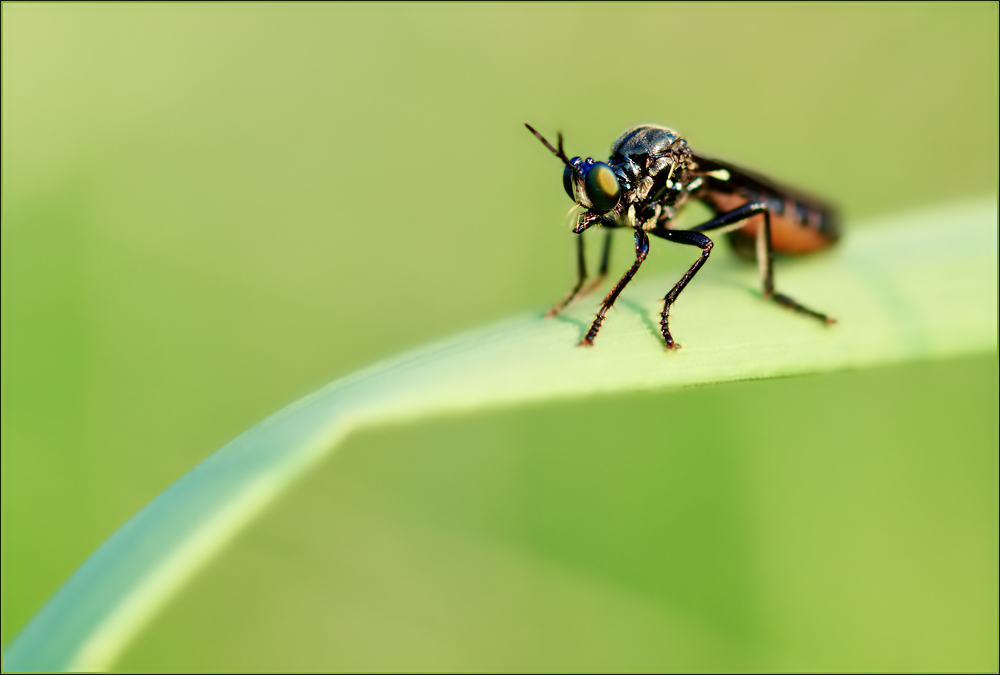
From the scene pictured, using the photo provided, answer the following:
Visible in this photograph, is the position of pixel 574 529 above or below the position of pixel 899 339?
below

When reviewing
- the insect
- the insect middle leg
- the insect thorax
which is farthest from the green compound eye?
the insect middle leg

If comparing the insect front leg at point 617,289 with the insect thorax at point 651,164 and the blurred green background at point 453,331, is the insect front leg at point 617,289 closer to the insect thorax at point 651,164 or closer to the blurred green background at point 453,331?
the insect thorax at point 651,164

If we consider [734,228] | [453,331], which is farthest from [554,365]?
[453,331]

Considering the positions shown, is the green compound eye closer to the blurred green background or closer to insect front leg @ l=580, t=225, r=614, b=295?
insect front leg @ l=580, t=225, r=614, b=295

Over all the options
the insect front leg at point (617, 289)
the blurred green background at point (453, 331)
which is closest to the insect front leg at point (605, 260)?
the blurred green background at point (453, 331)

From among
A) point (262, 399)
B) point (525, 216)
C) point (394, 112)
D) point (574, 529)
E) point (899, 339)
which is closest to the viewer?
point (899, 339)

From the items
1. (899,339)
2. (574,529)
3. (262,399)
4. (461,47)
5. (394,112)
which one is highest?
(461,47)

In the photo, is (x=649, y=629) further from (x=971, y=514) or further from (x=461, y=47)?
(x=461, y=47)

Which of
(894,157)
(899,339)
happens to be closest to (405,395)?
(899,339)

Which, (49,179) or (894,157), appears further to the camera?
(894,157)
